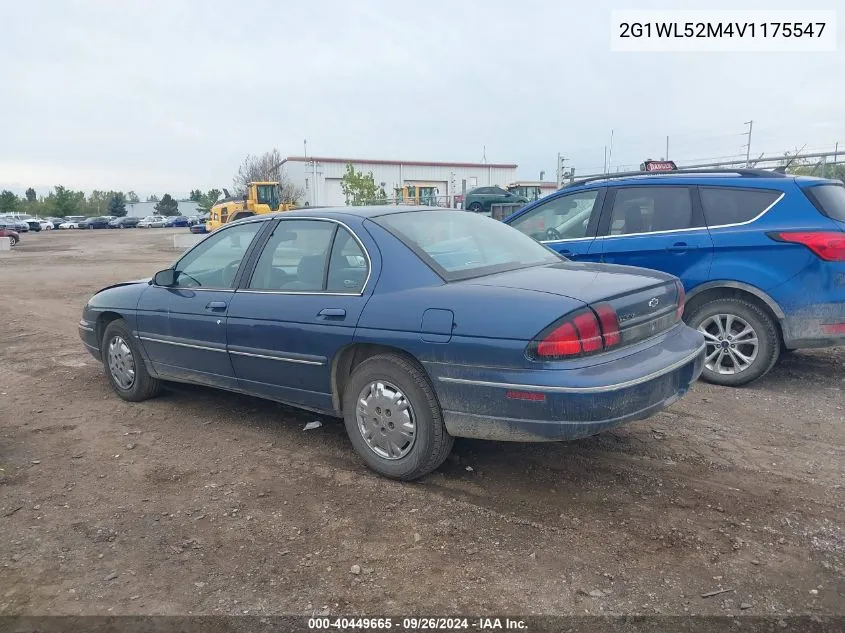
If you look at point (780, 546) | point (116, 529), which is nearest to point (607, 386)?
point (780, 546)

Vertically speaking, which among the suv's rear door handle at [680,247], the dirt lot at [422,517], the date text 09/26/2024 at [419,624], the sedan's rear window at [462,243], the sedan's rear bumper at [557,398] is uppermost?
the sedan's rear window at [462,243]

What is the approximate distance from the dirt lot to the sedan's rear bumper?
48 centimetres

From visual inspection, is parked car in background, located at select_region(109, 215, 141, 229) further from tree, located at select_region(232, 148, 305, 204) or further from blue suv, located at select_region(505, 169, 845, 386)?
blue suv, located at select_region(505, 169, 845, 386)

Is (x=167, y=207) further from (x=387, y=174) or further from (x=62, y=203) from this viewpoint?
(x=387, y=174)

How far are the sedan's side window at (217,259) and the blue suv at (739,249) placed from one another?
3.24 m

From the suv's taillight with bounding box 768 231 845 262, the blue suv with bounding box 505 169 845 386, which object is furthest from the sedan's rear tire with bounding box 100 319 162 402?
the suv's taillight with bounding box 768 231 845 262

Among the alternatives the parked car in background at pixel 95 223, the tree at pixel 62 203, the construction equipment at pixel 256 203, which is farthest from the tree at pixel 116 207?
the construction equipment at pixel 256 203

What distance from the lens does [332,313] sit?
392cm

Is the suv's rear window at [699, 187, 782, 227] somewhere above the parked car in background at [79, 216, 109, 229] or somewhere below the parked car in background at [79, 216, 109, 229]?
above

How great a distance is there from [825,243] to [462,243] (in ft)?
9.83

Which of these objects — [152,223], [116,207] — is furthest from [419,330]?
[116,207]

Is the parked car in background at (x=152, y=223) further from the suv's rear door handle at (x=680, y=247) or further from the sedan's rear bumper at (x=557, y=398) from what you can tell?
the sedan's rear bumper at (x=557, y=398)

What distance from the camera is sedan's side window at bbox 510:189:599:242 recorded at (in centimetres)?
646

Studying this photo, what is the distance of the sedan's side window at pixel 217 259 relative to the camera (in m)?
4.73
